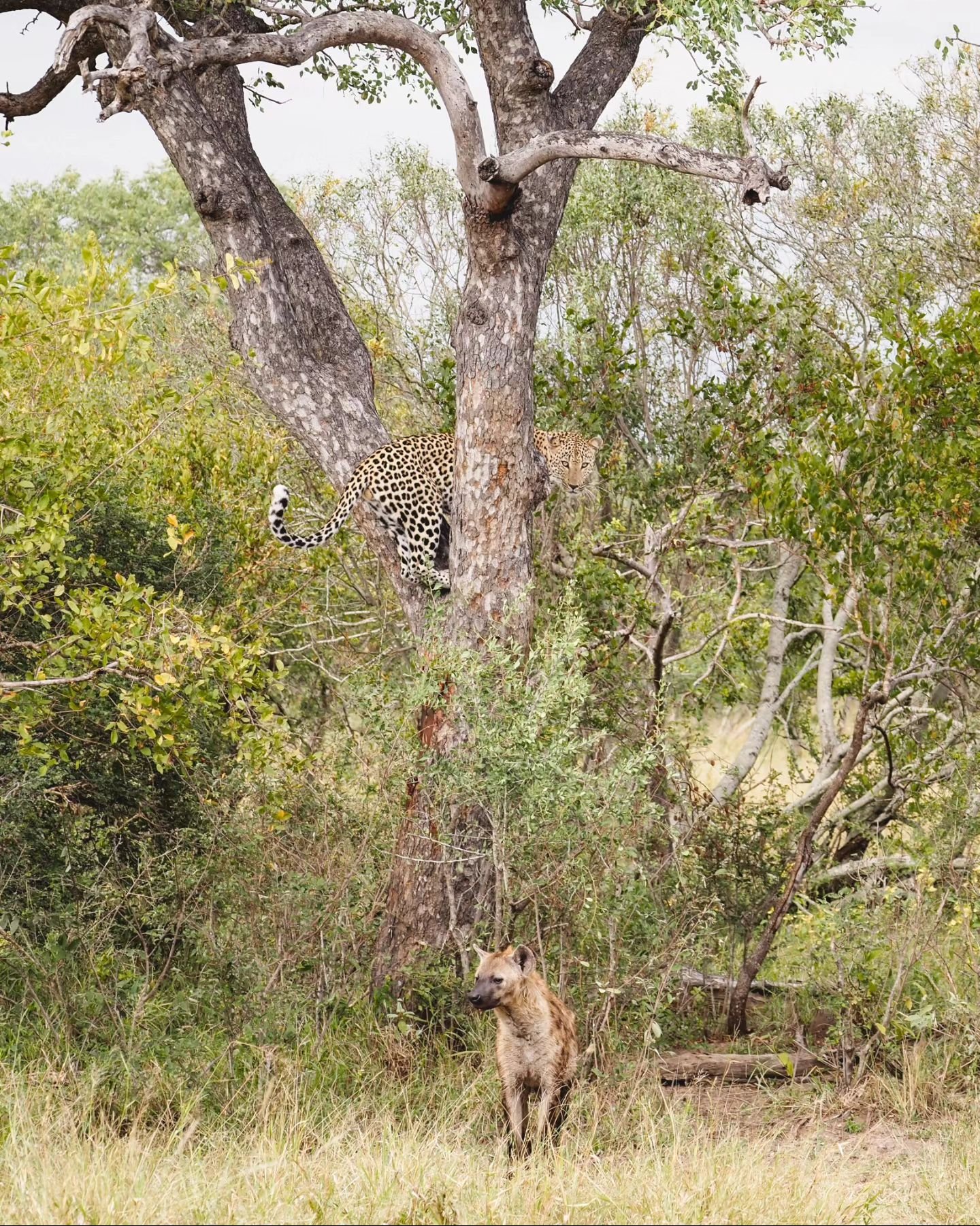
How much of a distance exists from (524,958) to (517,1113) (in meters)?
0.70

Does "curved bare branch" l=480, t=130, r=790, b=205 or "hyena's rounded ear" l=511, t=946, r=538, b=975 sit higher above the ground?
"curved bare branch" l=480, t=130, r=790, b=205

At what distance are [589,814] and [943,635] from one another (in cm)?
242

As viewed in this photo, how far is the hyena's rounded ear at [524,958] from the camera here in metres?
6.24

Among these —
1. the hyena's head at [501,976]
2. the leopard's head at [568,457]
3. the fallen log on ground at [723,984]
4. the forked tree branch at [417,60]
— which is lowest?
the fallen log on ground at [723,984]

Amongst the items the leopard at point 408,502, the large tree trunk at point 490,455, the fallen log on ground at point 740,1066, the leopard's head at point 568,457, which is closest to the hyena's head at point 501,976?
the large tree trunk at point 490,455

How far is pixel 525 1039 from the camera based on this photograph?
6344 mm

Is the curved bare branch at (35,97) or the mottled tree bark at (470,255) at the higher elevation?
the curved bare branch at (35,97)

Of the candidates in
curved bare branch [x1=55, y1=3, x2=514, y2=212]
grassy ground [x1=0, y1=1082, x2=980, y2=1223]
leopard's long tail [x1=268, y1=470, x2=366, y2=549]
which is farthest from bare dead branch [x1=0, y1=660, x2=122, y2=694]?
curved bare branch [x1=55, y1=3, x2=514, y2=212]

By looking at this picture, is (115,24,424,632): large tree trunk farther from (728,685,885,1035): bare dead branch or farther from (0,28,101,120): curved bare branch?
(728,685,885,1035): bare dead branch

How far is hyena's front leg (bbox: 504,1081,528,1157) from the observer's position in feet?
20.4

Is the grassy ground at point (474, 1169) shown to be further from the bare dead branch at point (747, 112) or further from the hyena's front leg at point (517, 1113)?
the bare dead branch at point (747, 112)

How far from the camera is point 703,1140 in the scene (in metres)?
6.37

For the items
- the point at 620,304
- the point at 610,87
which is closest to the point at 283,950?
the point at 610,87

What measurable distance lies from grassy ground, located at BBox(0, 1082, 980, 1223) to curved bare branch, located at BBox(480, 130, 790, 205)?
4.33m
